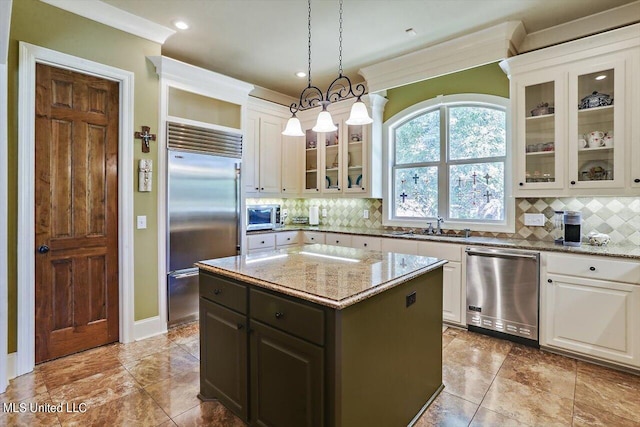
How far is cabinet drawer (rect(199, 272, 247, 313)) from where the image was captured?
6.07 feet

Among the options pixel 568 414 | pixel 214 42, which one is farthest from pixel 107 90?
pixel 568 414

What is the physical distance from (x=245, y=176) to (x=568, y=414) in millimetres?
3768

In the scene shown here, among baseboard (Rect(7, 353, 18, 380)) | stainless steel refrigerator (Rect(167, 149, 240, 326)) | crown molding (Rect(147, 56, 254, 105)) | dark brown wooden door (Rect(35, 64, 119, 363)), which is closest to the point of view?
baseboard (Rect(7, 353, 18, 380))

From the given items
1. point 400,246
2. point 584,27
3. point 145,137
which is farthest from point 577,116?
point 145,137

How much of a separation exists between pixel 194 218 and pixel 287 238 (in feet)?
4.86

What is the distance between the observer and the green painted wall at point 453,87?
364 cm

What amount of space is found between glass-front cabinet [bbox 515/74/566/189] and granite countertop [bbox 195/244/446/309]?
1.77 m

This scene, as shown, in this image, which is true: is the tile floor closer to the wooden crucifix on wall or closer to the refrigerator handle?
the refrigerator handle

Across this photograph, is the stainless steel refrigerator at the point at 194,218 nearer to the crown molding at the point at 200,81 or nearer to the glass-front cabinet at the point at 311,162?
the crown molding at the point at 200,81

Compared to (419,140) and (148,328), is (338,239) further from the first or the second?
(148,328)

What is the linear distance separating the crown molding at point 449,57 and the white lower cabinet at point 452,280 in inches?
75.7

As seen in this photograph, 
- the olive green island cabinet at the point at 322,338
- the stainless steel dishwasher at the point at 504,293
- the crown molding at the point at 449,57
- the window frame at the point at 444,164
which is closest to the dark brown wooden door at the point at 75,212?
the olive green island cabinet at the point at 322,338

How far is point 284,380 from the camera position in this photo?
1.61 meters

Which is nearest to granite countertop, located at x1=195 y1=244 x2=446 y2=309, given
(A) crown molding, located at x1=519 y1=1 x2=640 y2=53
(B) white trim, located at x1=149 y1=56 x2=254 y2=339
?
(B) white trim, located at x1=149 y1=56 x2=254 y2=339
